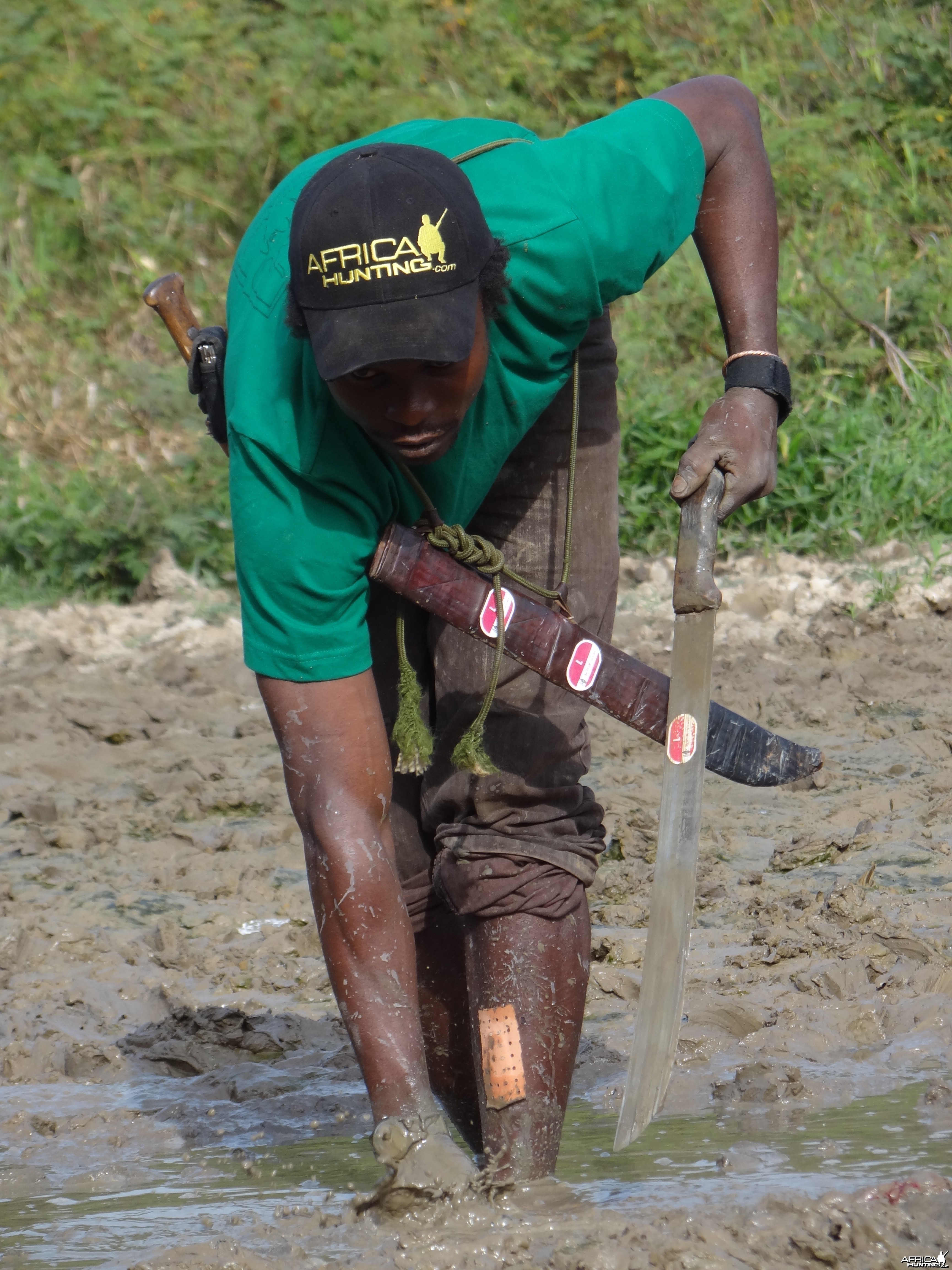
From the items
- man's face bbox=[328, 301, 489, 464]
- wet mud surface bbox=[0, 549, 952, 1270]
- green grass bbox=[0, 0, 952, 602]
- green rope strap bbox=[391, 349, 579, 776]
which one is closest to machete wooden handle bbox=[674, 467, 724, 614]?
green rope strap bbox=[391, 349, 579, 776]

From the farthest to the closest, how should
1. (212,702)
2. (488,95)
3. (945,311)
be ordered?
(488,95)
(945,311)
(212,702)

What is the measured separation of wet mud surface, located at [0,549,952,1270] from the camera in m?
2.36

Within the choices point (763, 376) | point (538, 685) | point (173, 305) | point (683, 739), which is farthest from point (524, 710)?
point (173, 305)

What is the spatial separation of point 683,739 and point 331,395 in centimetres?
73

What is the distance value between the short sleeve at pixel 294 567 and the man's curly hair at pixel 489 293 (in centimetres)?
17

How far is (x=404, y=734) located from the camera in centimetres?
238

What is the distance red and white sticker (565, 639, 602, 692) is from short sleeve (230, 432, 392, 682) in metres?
0.37

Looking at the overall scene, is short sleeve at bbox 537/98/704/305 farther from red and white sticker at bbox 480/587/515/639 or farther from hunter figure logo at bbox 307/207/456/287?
red and white sticker at bbox 480/587/515/639

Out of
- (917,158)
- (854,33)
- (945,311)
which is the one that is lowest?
(945,311)

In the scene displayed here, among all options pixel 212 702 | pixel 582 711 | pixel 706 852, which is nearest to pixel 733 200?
pixel 582 711

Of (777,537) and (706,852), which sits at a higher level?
(777,537)

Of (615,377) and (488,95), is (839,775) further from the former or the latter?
(488,95)

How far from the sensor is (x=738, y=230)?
2.48m

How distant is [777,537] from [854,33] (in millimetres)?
3480
